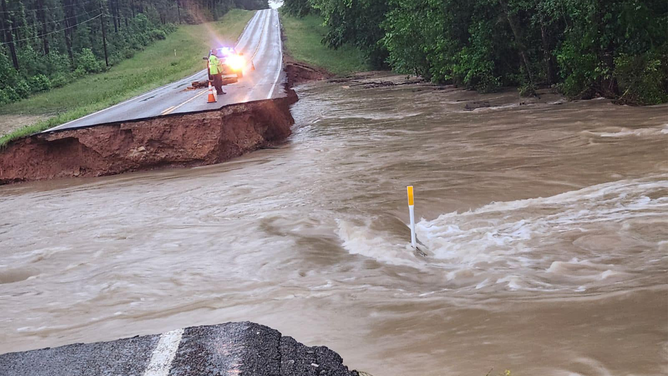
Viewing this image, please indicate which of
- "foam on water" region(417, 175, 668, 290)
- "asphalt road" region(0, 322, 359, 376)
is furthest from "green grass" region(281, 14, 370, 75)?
"asphalt road" region(0, 322, 359, 376)

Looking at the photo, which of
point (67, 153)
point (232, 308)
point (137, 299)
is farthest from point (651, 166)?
point (67, 153)

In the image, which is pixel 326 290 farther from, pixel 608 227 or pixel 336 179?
pixel 336 179

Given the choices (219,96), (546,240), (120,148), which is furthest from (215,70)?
(546,240)

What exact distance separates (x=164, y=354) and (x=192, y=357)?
244mm

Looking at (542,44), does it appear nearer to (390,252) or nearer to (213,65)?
(213,65)

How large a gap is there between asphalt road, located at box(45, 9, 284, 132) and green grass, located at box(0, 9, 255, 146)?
3.69 ft

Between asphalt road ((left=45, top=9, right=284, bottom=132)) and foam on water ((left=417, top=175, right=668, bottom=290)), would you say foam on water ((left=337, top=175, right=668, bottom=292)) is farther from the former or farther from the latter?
asphalt road ((left=45, top=9, right=284, bottom=132))

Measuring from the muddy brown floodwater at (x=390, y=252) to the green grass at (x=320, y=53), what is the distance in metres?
35.7

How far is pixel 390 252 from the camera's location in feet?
27.7

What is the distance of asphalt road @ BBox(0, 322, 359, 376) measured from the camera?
12.9 ft

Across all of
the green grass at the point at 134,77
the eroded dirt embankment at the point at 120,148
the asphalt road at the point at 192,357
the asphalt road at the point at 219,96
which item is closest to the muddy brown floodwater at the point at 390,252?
the eroded dirt embankment at the point at 120,148

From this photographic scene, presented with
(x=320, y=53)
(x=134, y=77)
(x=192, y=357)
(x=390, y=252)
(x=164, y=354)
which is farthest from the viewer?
(x=320, y=53)

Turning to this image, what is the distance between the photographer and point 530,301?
20.1 ft

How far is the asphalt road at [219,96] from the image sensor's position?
19.8m
